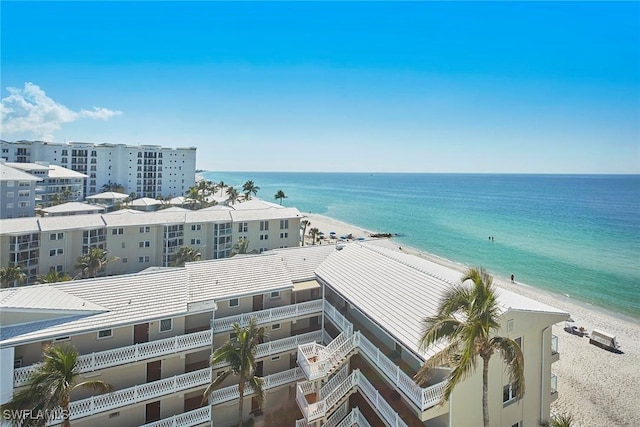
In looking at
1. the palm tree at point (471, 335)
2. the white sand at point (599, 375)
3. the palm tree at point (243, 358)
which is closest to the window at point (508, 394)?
the palm tree at point (471, 335)

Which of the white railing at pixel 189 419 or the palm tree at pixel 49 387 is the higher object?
the palm tree at pixel 49 387

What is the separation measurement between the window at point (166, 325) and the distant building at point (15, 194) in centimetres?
5035

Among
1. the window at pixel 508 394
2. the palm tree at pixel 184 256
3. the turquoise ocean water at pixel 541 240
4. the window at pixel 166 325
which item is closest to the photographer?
the window at pixel 508 394

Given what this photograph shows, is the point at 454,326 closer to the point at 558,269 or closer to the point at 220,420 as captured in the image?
the point at 220,420

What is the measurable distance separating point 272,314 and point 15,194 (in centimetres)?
5557

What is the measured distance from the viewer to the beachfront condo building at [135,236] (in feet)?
113

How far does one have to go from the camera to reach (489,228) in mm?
96562

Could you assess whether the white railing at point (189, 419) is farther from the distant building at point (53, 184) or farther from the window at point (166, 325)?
the distant building at point (53, 184)

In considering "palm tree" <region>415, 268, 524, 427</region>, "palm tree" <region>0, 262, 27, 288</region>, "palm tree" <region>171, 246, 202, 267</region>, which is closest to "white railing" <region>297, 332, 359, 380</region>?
"palm tree" <region>415, 268, 524, 427</region>

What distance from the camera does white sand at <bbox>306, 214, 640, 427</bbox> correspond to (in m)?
22.8

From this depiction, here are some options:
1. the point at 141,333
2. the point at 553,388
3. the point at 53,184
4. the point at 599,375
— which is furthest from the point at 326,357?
the point at 53,184

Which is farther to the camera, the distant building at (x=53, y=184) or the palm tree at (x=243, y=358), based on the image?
the distant building at (x=53, y=184)

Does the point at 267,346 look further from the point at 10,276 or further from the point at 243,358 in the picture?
the point at 10,276

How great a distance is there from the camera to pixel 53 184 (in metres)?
72.3
